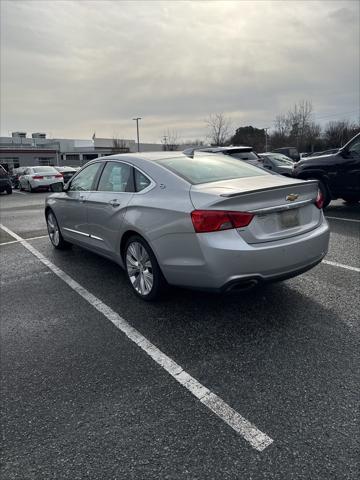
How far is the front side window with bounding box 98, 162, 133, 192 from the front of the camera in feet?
14.9

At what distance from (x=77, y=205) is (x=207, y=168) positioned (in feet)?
7.27

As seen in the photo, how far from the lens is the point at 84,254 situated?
21.2ft

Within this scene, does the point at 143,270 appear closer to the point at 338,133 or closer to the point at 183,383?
the point at 183,383

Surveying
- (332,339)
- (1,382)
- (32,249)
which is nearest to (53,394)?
(1,382)

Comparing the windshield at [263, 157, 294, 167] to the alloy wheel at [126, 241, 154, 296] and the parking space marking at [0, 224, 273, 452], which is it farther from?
the parking space marking at [0, 224, 273, 452]

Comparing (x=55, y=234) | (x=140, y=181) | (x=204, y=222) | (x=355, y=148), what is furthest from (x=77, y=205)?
(x=355, y=148)

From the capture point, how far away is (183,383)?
2.78 metres

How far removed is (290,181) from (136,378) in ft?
7.87

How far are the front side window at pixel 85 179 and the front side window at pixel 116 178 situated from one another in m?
0.30

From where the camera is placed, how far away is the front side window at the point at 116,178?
14.9 feet

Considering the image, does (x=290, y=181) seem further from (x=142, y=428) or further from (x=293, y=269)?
(x=142, y=428)

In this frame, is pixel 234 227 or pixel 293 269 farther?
pixel 293 269

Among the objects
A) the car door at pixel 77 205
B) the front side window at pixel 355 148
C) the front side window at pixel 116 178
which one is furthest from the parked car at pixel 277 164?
the front side window at pixel 116 178

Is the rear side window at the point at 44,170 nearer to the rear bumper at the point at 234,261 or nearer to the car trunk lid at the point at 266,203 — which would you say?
the car trunk lid at the point at 266,203
